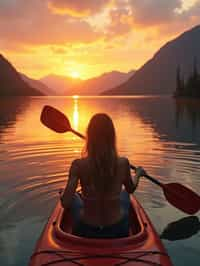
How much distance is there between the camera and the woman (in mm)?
4852

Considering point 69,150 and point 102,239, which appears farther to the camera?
point 69,150

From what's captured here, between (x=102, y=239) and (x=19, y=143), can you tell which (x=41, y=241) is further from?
(x=19, y=143)

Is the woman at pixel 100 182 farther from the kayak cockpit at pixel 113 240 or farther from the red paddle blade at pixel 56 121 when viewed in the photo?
the red paddle blade at pixel 56 121

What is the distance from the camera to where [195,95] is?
321 ft

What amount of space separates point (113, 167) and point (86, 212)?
73 cm

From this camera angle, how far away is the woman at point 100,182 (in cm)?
485

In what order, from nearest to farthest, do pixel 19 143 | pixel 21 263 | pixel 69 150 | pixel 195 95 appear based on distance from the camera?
1. pixel 21 263
2. pixel 69 150
3. pixel 19 143
4. pixel 195 95

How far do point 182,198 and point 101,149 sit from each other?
11.3 feet

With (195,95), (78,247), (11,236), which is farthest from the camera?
(195,95)

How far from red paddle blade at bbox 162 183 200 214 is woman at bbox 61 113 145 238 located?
2.58 metres

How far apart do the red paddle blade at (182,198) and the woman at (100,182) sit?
8.47 feet

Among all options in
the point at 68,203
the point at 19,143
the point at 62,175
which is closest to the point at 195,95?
the point at 19,143

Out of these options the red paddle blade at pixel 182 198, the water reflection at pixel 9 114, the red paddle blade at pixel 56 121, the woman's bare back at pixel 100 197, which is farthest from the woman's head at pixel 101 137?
the water reflection at pixel 9 114

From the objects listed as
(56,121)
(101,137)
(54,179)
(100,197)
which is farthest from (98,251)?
(54,179)
